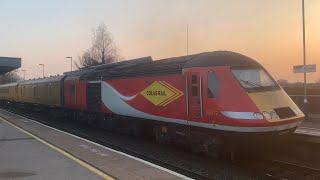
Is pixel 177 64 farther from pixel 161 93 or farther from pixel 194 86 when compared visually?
pixel 194 86

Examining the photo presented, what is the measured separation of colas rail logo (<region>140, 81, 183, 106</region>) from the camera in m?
13.6

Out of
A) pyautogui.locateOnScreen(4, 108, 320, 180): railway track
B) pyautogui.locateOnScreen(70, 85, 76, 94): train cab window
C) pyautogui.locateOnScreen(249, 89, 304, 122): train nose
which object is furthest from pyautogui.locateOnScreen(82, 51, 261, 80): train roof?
pyautogui.locateOnScreen(70, 85, 76, 94): train cab window

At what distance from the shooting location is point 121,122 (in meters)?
18.1

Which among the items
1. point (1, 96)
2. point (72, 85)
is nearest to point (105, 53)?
point (1, 96)

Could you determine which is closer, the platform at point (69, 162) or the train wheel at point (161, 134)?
the platform at point (69, 162)

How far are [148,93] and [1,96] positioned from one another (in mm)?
52793

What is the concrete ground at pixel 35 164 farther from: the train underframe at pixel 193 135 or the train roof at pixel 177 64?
the train roof at pixel 177 64

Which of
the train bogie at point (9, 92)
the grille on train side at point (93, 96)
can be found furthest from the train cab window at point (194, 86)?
the train bogie at point (9, 92)

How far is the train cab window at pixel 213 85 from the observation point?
11.7 meters

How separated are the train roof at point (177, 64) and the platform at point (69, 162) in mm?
3141

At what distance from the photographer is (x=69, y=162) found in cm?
1131

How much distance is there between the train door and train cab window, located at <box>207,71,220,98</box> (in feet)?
1.13

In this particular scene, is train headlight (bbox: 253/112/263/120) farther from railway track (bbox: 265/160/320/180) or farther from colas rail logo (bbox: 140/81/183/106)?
colas rail logo (bbox: 140/81/183/106)

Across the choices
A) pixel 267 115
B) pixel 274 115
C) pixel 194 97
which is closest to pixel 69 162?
pixel 194 97
